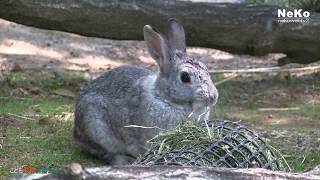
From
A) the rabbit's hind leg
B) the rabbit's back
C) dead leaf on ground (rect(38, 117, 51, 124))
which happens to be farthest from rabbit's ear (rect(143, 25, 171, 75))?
dead leaf on ground (rect(38, 117, 51, 124))

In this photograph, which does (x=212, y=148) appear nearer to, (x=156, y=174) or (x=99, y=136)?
(x=156, y=174)

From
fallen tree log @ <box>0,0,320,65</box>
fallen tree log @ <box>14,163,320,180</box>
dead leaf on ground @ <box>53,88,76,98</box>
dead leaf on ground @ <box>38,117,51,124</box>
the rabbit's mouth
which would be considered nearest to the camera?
fallen tree log @ <box>14,163,320,180</box>

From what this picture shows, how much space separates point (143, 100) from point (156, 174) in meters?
2.78

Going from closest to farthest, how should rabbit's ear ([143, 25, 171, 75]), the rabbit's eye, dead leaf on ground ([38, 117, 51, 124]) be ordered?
the rabbit's eye < rabbit's ear ([143, 25, 171, 75]) < dead leaf on ground ([38, 117, 51, 124])

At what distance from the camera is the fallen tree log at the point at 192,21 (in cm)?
671

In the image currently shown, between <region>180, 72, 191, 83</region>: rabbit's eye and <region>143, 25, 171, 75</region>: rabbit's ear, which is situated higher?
<region>143, 25, 171, 75</region>: rabbit's ear

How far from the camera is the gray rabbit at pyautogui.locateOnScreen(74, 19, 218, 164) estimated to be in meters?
4.70

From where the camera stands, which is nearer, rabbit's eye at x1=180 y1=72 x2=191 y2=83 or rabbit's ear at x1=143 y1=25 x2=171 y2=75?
rabbit's eye at x1=180 y1=72 x2=191 y2=83

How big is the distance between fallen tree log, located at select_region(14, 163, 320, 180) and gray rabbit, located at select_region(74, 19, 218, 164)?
2299 millimetres

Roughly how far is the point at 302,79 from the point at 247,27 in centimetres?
131

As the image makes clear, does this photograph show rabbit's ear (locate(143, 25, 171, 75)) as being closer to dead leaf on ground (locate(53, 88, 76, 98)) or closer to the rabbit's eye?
the rabbit's eye

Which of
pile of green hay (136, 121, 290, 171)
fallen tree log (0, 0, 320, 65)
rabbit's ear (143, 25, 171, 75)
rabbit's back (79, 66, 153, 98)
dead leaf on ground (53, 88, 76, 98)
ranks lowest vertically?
pile of green hay (136, 121, 290, 171)

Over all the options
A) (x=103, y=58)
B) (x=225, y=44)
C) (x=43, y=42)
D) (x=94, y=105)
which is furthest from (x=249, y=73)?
(x=94, y=105)

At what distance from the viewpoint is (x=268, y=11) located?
7215mm
